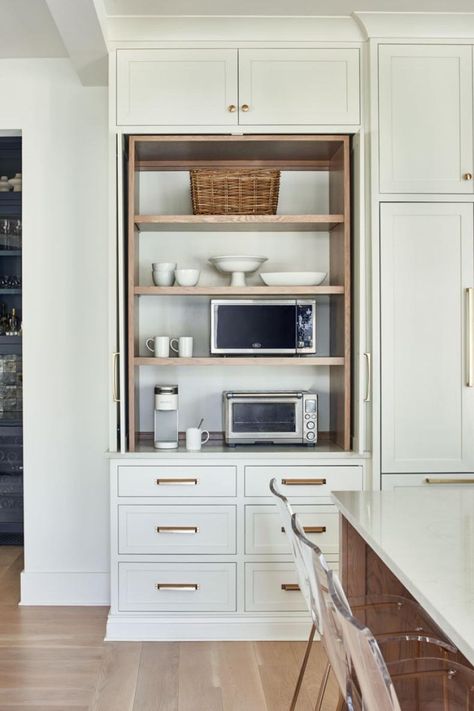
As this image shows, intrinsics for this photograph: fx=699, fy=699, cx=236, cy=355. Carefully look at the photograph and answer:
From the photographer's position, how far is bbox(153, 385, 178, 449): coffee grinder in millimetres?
3180

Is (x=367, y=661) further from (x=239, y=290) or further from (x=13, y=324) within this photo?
(x=13, y=324)

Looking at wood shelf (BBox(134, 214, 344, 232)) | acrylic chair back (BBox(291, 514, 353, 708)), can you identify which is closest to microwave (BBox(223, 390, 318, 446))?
wood shelf (BBox(134, 214, 344, 232))

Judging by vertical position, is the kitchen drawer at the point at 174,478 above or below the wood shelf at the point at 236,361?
below

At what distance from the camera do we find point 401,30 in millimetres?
3043

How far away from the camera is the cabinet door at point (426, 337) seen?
3.05m

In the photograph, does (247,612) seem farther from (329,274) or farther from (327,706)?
(329,274)

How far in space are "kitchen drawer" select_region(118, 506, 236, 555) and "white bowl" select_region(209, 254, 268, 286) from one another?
1062mm

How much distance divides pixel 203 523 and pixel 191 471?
0.23 m

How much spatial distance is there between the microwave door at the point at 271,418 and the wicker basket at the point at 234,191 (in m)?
0.88

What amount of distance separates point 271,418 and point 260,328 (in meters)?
0.42

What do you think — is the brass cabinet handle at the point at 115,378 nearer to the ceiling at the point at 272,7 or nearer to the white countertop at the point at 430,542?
the white countertop at the point at 430,542

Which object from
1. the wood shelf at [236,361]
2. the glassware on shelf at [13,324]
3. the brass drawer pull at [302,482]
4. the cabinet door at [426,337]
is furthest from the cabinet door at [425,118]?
the glassware on shelf at [13,324]

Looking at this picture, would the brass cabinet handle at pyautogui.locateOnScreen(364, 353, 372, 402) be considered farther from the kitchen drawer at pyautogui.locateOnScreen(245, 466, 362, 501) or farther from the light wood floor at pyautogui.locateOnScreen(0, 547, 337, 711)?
the light wood floor at pyautogui.locateOnScreen(0, 547, 337, 711)

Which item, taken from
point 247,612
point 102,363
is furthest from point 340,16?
point 247,612
